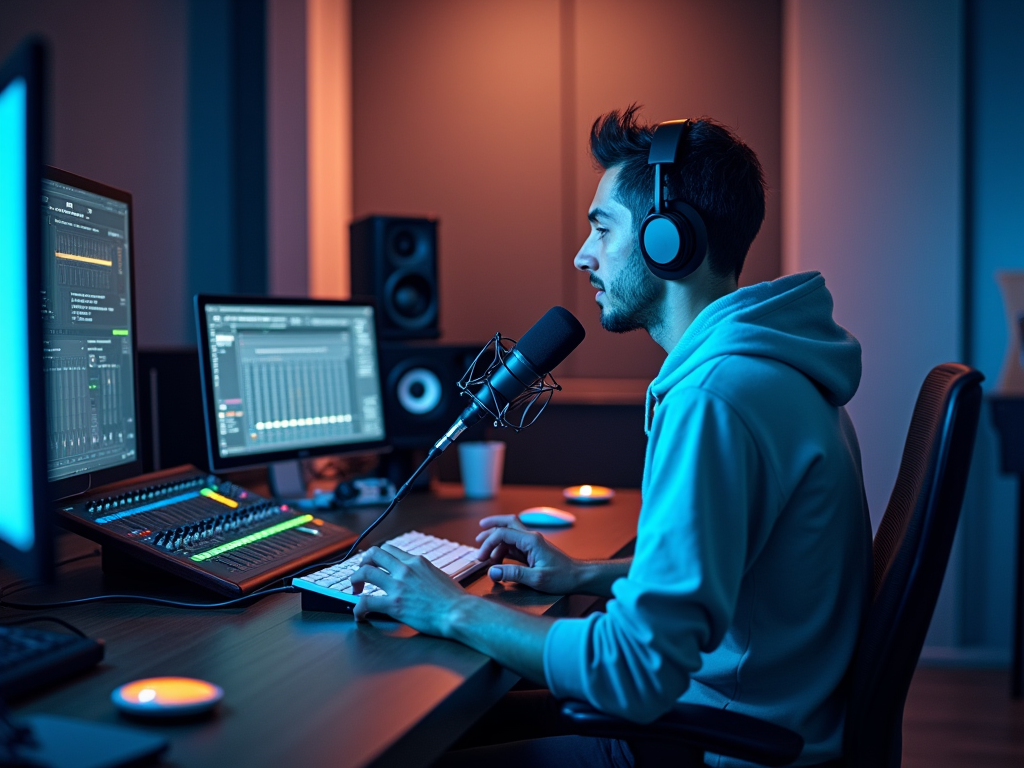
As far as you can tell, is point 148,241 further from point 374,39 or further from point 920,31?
point 920,31

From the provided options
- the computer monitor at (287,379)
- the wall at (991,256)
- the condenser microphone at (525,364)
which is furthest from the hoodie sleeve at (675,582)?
the wall at (991,256)

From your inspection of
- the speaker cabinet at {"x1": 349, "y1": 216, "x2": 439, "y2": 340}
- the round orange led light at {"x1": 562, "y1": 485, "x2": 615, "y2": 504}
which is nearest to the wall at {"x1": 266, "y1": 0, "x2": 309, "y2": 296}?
the speaker cabinet at {"x1": 349, "y1": 216, "x2": 439, "y2": 340}

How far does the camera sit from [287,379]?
1.81 metres

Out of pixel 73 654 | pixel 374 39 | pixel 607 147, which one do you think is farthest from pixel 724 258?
pixel 374 39

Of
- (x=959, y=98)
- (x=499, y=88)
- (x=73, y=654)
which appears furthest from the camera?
(x=499, y=88)

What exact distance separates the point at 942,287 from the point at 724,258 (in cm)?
211

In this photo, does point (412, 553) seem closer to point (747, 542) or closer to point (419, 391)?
point (747, 542)

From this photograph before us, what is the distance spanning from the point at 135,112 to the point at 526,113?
1.41 metres

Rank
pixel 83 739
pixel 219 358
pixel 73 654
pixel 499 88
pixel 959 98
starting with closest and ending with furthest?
pixel 83 739 → pixel 73 654 → pixel 219 358 → pixel 959 98 → pixel 499 88

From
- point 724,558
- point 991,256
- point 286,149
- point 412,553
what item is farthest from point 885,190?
point 724,558

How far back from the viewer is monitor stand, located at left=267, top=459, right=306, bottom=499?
2.00 m

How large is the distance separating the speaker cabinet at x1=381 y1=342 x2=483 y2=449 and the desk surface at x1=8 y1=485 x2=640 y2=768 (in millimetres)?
944

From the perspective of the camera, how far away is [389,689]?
0.87 meters

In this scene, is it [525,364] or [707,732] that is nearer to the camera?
[707,732]
